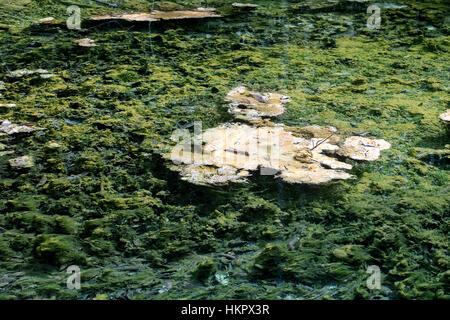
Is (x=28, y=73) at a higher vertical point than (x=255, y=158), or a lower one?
higher

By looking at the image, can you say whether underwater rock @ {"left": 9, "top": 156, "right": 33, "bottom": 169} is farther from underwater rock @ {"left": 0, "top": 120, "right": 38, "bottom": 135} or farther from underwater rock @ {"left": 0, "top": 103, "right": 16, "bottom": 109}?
underwater rock @ {"left": 0, "top": 103, "right": 16, "bottom": 109}

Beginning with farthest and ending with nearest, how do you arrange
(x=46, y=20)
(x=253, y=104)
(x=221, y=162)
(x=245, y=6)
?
(x=245, y=6) → (x=46, y=20) → (x=253, y=104) → (x=221, y=162)

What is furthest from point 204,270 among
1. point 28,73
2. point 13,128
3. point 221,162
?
point 28,73

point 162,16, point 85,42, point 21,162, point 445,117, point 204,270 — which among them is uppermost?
point 162,16

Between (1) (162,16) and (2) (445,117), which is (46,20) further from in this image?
(2) (445,117)

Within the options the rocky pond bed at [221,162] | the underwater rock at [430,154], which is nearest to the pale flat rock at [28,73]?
the rocky pond bed at [221,162]

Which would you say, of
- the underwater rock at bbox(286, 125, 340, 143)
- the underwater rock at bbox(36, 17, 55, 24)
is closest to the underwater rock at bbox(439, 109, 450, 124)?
the underwater rock at bbox(286, 125, 340, 143)
